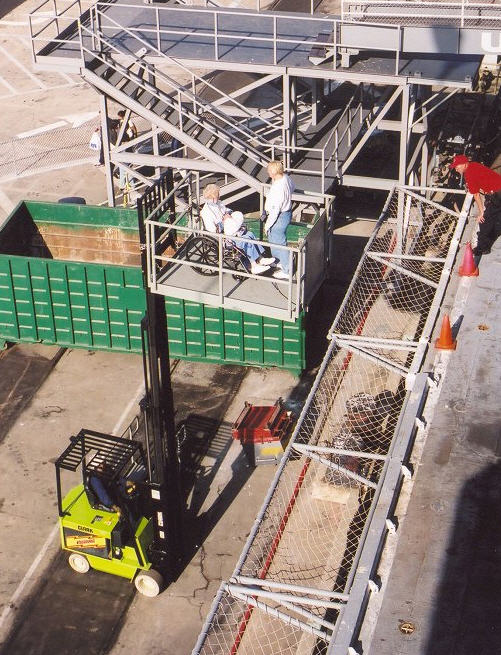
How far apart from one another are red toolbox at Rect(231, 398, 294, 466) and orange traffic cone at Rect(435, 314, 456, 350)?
15.3 ft

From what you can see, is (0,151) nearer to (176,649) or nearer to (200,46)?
(200,46)

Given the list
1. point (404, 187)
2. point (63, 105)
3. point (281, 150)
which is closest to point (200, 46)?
point (281, 150)

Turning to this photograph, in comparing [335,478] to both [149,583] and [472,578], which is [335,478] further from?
[472,578]

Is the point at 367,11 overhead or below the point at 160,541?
overhead

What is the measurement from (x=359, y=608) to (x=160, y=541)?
604 cm

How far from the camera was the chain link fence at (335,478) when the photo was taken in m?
12.9

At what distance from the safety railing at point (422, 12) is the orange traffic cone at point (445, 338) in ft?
28.9

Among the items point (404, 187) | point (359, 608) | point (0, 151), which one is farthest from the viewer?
point (0, 151)

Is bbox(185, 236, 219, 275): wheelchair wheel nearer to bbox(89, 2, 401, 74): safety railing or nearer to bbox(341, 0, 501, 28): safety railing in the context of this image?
bbox(89, 2, 401, 74): safety railing

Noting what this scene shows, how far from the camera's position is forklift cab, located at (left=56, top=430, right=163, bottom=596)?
16328 mm

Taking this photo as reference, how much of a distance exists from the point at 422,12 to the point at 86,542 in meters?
13.1

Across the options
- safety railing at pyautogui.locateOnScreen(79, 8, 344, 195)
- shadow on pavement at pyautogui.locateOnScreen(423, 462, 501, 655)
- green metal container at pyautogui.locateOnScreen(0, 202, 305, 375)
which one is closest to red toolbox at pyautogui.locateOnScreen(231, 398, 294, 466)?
green metal container at pyautogui.locateOnScreen(0, 202, 305, 375)

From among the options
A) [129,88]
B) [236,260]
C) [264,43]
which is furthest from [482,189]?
[129,88]

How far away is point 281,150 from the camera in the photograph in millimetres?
23766
